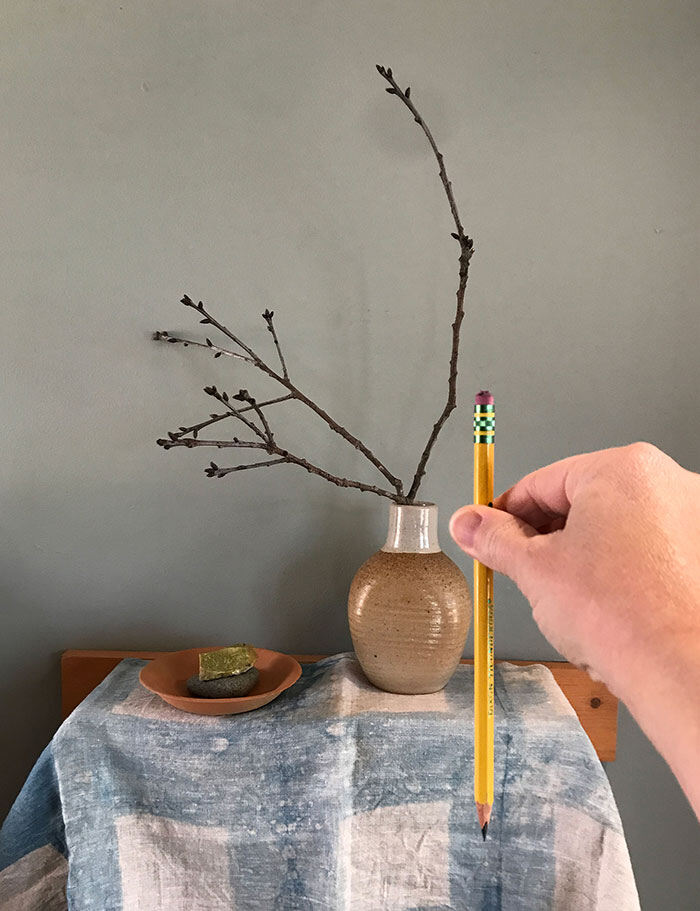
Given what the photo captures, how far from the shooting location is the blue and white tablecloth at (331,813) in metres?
0.87

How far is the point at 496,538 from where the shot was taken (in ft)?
1.83

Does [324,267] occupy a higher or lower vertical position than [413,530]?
higher

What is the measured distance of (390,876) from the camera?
875 mm

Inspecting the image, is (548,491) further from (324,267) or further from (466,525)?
(324,267)

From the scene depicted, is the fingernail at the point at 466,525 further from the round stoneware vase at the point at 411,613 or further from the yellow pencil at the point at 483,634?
the round stoneware vase at the point at 411,613

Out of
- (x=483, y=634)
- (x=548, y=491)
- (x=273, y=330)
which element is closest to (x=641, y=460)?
(x=548, y=491)

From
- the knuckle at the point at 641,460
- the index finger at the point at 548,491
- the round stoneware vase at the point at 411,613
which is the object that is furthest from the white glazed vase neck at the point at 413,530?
the knuckle at the point at 641,460

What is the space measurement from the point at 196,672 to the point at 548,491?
71 cm

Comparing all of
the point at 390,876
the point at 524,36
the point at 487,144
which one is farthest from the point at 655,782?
the point at 524,36

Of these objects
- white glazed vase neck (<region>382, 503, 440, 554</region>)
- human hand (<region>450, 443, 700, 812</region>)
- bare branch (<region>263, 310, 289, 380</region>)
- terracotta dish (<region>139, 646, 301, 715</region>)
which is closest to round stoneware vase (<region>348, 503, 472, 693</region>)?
white glazed vase neck (<region>382, 503, 440, 554</region>)

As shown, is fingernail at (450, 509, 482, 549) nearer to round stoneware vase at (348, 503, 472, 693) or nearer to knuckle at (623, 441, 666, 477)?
knuckle at (623, 441, 666, 477)

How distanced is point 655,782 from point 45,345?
127cm

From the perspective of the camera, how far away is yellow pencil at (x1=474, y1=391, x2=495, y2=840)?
58cm

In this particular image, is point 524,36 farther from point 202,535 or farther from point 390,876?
point 390,876
